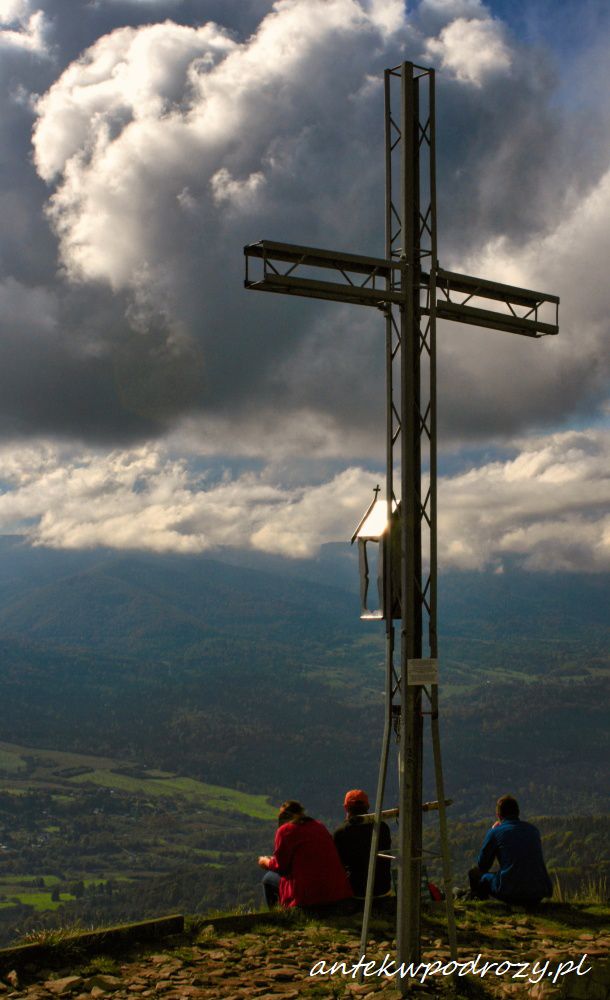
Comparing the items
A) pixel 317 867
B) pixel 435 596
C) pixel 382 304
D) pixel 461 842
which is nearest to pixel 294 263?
pixel 382 304

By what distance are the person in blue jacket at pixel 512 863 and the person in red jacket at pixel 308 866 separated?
2199 millimetres

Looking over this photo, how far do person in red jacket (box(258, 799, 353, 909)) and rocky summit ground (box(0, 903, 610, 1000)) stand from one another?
1.49ft

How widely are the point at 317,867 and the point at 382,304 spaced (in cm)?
724

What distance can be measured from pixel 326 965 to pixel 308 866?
7.60 feet

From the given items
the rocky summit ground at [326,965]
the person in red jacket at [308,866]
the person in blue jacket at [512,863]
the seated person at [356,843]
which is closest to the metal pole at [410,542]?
the rocky summit ground at [326,965]

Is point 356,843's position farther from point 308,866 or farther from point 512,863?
point 512,863

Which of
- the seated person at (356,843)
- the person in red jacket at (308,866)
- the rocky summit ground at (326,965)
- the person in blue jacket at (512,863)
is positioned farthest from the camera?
the seated person at (356,843)

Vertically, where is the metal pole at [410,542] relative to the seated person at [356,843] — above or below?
above

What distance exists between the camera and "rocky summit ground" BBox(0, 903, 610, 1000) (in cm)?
902

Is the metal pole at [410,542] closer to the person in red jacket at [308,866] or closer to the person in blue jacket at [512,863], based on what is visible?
the person in red jacket at [308,866]

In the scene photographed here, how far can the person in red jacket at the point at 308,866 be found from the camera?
40.5ft

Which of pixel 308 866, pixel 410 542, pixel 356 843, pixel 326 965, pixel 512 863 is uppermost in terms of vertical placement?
pixel 410 542

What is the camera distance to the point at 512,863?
1317cm

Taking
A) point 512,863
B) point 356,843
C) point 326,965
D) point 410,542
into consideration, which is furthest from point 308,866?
point 410,542
